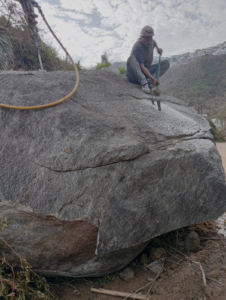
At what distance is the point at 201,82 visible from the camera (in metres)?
29.6

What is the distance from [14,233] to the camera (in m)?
1.52

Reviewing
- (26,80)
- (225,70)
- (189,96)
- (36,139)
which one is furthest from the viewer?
(225,70)

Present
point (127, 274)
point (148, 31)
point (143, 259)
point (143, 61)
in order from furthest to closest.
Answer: point (143, 61) → point (148, 31) → point (143, 259) → point (127, 274)

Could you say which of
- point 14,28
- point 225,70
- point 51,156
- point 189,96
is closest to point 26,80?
point 51,156

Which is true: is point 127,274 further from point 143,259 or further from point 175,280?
point 175,280

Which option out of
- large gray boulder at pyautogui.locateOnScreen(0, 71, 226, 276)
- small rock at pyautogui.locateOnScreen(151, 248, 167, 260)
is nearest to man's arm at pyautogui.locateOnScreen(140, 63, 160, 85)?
large gray boulder at pyautogui.locateOnScreen(0, 71, 226, 276)

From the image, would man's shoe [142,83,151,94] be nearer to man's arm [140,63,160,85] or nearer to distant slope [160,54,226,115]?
man's arm [140,63,160,85]

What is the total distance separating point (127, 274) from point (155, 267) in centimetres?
25

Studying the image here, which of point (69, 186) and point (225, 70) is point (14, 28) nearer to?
point (69, 186)

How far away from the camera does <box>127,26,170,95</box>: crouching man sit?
3.06m

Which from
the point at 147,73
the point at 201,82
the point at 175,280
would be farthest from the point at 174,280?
the point at 201,82

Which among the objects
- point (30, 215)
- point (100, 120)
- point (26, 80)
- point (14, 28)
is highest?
point (14, 28)

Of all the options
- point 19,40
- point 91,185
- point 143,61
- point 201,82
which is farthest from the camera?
point 201,82

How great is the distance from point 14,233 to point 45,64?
289 inches
